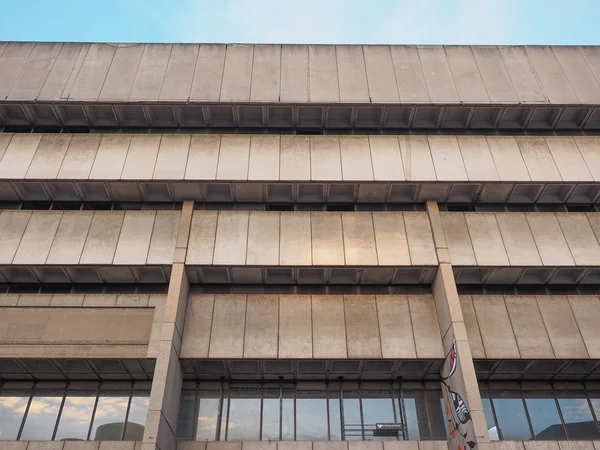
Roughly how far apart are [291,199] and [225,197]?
347 centimetres

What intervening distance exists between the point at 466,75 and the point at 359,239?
1198cm

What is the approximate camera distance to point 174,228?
2167 centimetres

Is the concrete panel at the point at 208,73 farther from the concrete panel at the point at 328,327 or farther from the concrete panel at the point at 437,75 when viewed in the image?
the concrete panel at the point at 328,327

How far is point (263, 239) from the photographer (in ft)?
70.0

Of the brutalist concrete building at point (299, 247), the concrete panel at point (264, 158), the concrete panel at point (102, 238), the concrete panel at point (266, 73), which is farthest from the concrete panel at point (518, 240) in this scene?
the concrete panel at point (102, 238)

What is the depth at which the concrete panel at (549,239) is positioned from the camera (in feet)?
67.8

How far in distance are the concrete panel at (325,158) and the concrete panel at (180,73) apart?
756 cm

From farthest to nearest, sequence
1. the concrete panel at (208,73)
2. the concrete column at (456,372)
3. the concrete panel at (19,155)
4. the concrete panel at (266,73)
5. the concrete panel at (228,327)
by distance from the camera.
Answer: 1. the concrete panel at (266,73)
2. the concrete panel at (208,73)
3. the concrete panel at (19,155)
4. the concrete panel at (228,327)
5. the concrete column at (456,372)

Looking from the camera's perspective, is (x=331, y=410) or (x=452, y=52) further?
(x=452, y=52)

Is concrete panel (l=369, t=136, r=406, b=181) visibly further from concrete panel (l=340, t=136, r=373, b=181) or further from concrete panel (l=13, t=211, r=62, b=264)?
concrete panel (l=13, t=211, r=62, b=264)

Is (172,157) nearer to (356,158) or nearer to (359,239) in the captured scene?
(356,158)

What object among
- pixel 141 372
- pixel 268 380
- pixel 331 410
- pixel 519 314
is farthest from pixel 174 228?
pixel 519 314

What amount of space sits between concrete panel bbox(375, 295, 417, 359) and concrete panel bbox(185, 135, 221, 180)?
10524 millimetres

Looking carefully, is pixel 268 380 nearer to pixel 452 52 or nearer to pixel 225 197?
pixel 225 197
